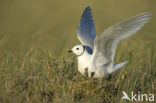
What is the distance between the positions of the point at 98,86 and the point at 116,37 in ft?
1.94

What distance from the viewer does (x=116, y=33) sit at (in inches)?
160

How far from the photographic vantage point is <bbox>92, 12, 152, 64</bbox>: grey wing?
13.1 feet

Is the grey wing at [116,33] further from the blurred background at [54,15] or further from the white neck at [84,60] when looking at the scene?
the blurred background at [54,15]

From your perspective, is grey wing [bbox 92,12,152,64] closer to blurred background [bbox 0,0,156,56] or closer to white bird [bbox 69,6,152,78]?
white bird [bbox 69,6,152,78]

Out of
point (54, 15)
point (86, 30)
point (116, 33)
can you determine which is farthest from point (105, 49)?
point (54, 15)

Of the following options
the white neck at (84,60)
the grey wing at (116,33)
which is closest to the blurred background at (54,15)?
the white neck at (84,60)

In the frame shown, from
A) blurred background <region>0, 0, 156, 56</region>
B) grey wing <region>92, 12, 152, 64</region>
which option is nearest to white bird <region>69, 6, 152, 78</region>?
grey wing <region>92, 12, 152, 64</region>

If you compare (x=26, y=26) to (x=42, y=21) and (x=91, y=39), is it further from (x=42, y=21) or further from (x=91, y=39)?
(x=91, y=39)

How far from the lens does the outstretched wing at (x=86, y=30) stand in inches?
190

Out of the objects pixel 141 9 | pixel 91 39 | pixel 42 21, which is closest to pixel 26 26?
pixel 42 21

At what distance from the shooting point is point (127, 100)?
4094 mm

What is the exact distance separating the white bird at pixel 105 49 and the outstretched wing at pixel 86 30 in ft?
0.30

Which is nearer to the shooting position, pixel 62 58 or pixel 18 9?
pixel 62 58

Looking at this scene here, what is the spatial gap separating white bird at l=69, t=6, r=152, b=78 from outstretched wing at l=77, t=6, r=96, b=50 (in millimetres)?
92
